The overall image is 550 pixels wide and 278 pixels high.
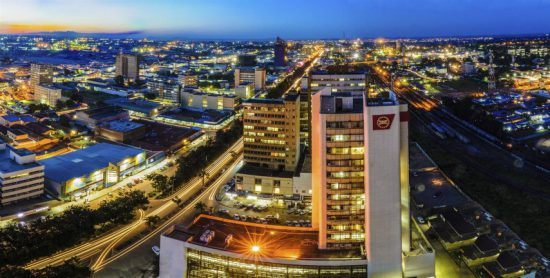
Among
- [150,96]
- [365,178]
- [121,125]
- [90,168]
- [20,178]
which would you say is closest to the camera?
[365,178]

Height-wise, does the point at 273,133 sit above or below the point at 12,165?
above

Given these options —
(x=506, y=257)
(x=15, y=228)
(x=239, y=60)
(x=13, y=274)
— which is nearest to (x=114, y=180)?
(x=15, y=228)

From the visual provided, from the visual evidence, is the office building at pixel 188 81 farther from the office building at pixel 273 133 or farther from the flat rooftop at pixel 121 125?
the office building at pixel 273 133

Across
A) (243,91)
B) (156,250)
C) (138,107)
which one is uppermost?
(243,91)

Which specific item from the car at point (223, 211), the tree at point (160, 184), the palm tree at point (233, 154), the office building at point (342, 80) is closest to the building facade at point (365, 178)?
the car at point (223, 211)

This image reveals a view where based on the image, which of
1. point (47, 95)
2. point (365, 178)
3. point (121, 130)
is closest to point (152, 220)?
point (365, 178)

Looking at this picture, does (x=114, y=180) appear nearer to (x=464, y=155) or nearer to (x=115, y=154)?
(x=115, y=154)

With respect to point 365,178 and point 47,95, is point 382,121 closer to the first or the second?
point 365,178
